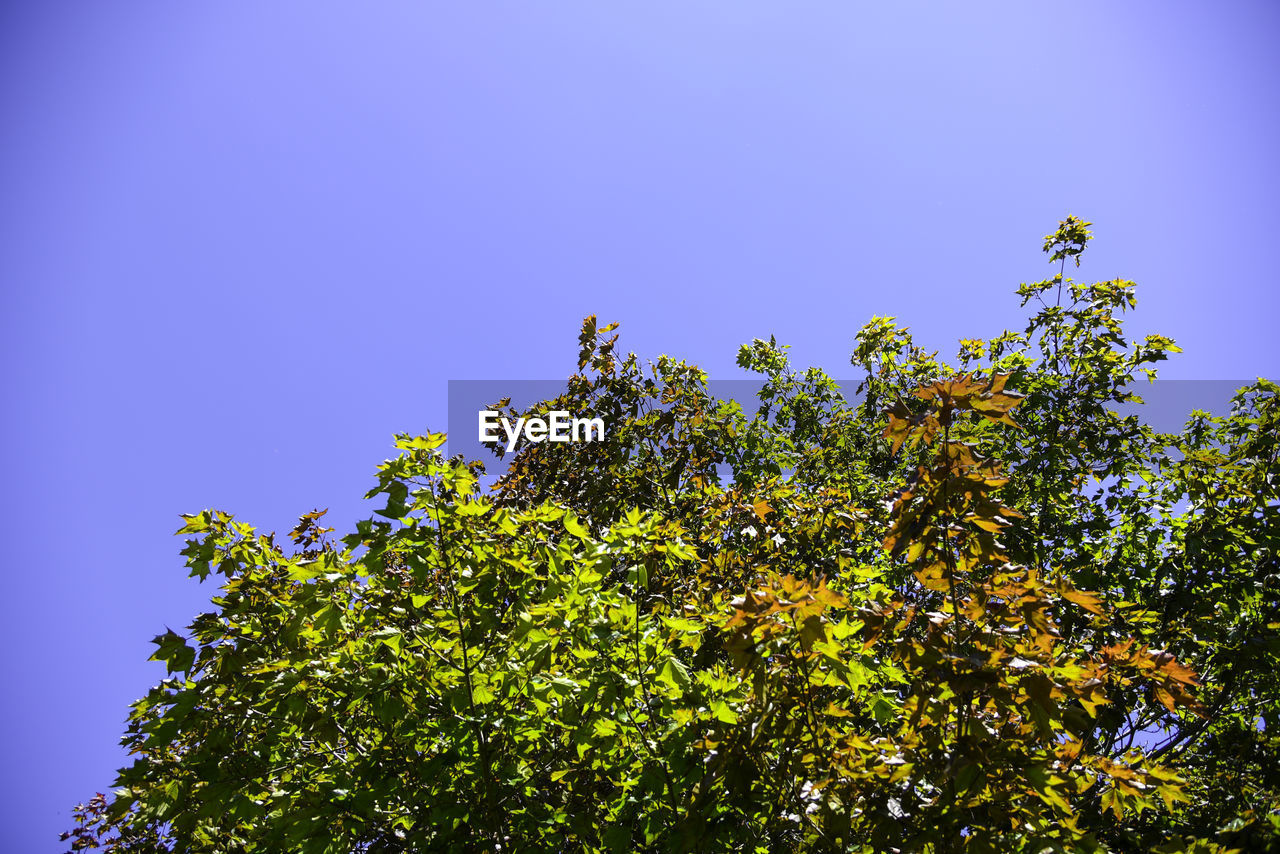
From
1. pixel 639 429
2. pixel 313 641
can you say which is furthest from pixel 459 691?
pixel 639 429

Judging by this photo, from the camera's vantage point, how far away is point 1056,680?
2352 mm

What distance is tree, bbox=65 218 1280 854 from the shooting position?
2338 millimetres

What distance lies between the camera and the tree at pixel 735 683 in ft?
7.67

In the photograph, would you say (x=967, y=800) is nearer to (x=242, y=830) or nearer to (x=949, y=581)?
(x=949, y=581)

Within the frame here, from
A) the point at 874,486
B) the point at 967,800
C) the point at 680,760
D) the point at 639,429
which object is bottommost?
the point at 967,800

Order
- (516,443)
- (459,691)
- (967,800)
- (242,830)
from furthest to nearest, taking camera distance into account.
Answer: (516,443)
(242,830)
(459,691)
(967,800)

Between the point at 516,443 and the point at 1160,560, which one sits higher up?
the point at 516,443

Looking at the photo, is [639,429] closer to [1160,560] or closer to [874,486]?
[874,486]

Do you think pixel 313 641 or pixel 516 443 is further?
pixel 516 443

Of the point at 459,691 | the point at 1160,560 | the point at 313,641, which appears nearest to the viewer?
the point at 459,691

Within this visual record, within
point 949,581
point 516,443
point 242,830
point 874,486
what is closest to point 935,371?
point 874,486

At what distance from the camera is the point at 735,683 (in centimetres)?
262

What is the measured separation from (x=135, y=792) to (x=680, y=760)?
295 cm

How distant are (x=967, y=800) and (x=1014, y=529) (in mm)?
3404
